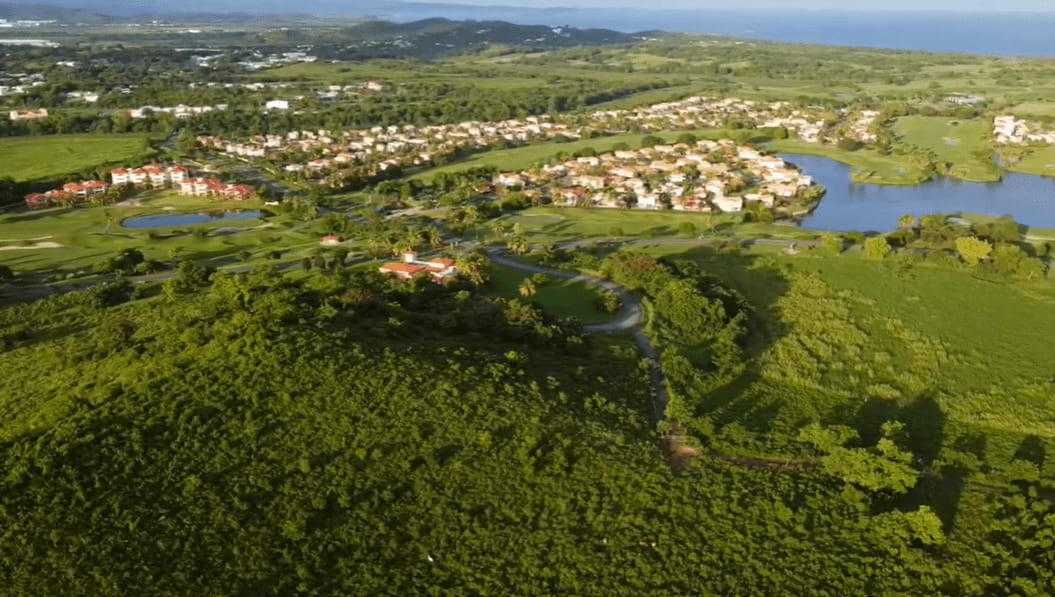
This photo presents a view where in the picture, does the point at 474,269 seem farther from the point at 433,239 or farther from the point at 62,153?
the point at 62,153

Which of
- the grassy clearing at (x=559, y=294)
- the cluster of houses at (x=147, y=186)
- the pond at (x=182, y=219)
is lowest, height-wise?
the pond at (x=182, y=219)

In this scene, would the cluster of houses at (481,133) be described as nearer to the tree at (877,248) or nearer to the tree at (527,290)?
the tree at (527,290)

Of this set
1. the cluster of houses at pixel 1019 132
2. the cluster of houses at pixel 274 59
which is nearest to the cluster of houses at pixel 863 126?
the cluster of houses at pixel 1019 132

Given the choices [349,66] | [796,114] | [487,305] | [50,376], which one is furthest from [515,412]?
[349,66]

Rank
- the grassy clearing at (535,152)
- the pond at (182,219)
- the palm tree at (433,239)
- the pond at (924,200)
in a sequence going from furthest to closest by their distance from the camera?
the grassy clearing at (535,152)
the pond at (924,200)
the pond at (182,219)
the palm tree at (433,239)

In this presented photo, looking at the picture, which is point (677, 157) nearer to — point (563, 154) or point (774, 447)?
point (563, 154)
